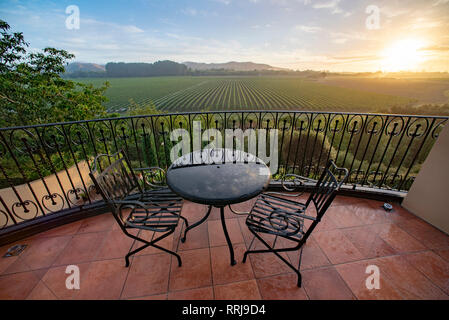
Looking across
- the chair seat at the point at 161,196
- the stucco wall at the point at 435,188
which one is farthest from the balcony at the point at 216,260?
the chair seat at the point at 161,196

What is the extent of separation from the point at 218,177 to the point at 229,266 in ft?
2.86

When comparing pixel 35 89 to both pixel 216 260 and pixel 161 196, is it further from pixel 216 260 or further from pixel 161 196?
pixel 216 260

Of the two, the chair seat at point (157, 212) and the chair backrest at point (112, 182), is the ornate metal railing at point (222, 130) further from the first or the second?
the chair seat at point (157, 212)

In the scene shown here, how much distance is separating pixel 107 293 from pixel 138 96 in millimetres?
56694

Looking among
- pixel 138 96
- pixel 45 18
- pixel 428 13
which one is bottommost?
pixel 138 96

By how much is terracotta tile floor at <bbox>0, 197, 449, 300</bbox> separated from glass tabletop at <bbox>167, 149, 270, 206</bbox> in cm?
77

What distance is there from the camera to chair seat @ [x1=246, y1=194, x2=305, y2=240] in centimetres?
150

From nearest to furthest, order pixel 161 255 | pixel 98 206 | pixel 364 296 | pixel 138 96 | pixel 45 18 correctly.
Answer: pixel 364 296
pixel 161 255
pixel 98 206
pixel 45 18
pixel 138 96

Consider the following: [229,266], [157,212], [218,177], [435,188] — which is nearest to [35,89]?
[157,212]

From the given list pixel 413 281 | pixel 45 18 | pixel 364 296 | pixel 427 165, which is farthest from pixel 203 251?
pixel 45 18

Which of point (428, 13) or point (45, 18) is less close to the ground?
point (45, 18)

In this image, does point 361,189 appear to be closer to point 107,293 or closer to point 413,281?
point 413,281

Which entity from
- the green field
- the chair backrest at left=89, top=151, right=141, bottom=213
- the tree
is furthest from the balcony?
the green field

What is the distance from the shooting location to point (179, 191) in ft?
4.93
